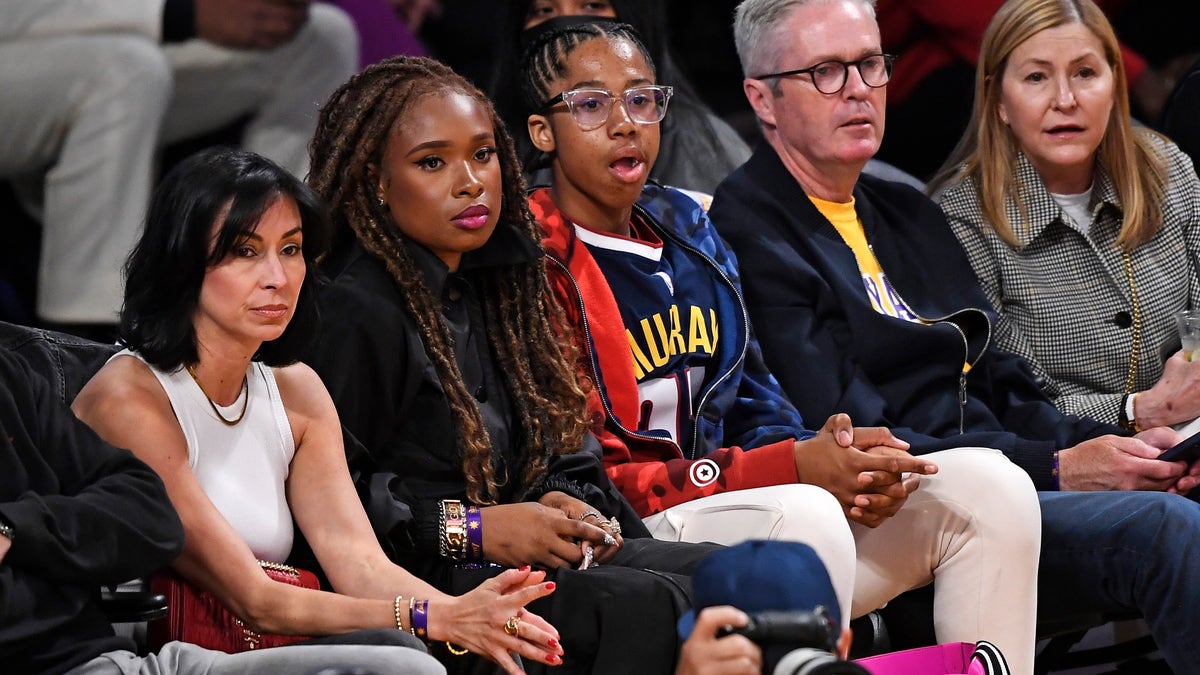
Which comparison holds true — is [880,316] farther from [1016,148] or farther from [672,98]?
[672,98]

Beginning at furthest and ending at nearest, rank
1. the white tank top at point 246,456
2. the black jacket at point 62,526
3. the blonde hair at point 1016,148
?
the blonde hair at point 1016,148
the white tank top at point 246,456
the black jacket at point 62,526

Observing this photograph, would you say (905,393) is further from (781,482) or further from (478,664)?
(478,664)

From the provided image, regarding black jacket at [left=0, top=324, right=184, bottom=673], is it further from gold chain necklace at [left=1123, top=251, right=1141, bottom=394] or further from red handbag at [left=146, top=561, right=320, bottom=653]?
gold chain necklace at [left=1123, top=251, right=1141, bottom=394]

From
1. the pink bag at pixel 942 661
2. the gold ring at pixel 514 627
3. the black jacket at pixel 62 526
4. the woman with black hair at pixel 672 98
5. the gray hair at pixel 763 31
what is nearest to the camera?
the black jacket at pixel 62 526

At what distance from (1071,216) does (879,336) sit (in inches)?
27.2

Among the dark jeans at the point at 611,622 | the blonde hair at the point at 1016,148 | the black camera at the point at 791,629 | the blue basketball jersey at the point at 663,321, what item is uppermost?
the blonde hair at the point at 1016,148

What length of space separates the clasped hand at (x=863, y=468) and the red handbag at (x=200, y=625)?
98cm

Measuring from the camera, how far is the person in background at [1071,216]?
11.7 feet

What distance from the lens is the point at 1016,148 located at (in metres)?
3.70

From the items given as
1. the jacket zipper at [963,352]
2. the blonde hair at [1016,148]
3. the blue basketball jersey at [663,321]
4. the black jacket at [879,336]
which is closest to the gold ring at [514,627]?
the blue basketball jersey at [663,321]

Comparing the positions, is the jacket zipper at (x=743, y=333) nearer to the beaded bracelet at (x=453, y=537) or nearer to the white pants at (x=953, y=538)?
the white pants at (x=953, y=538)

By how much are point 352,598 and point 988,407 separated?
5.32 ft

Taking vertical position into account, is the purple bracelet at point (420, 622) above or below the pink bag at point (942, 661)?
above

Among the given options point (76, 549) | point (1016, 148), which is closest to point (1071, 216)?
point (1016, 148)
